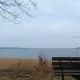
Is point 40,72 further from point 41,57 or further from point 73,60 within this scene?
point 73,60

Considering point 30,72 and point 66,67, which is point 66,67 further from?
point 30,72

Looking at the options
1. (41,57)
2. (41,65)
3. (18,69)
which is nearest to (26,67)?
(18,69)

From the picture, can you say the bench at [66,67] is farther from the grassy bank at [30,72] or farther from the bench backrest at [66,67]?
the grassy bank at [30,72]

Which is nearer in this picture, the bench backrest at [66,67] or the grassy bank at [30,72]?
the bench backrest at [66,67]

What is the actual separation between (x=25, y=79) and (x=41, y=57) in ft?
8.44

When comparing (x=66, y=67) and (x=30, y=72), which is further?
(x=30, y=72)

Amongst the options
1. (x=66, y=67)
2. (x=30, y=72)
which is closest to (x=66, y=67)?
(x=66, y=67)

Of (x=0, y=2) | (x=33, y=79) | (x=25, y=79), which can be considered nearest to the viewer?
(x=0, y=2)

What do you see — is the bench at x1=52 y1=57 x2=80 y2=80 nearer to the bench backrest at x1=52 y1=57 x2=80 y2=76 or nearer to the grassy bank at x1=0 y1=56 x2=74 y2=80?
the bench backrest at x1=52 y1=57 x2=80 y2=76

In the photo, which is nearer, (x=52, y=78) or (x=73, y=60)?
(x=73, y=60)

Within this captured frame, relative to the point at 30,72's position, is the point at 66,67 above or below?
above

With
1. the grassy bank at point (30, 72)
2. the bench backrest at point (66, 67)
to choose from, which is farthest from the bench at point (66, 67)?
the grassy bank at point (30, 72)

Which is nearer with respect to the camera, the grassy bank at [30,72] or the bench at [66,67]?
the bench at [66,67]

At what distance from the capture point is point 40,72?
14.4 m
